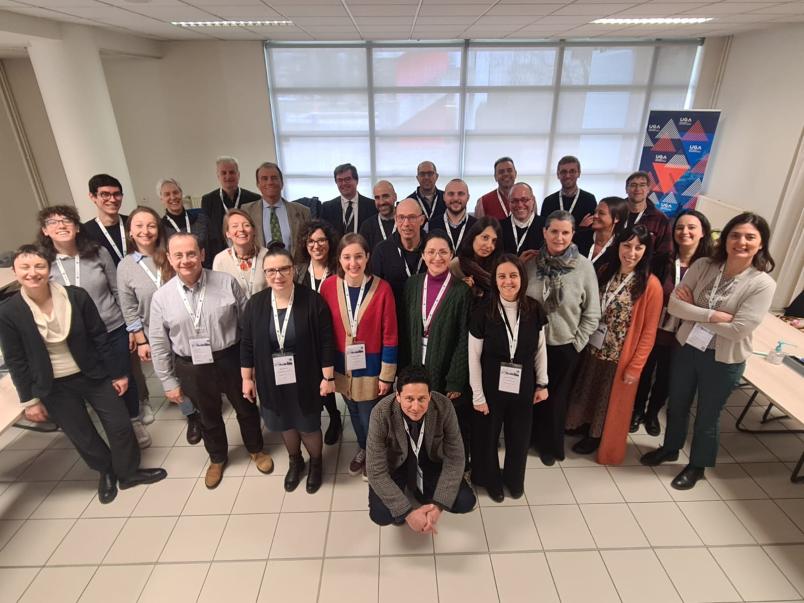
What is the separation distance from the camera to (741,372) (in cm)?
278

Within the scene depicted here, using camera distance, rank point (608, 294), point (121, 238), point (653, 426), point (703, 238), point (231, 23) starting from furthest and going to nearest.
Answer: point (231, 23)
point (653, 426)
point (121, 238)
point (703, 238)
point (608, 294)

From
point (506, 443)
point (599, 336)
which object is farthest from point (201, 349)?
point (599, 336)

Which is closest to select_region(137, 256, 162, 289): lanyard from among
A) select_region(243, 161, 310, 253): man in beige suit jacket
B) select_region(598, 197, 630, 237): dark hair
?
select_region(243, 161, 310, 253): man in beige suit jacket

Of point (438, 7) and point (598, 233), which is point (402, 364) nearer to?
point (598, 233)

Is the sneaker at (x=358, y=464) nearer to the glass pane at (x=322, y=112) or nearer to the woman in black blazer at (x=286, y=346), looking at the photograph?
the woman in black blazer at (x=286, y=346)

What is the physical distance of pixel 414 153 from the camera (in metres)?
7.87

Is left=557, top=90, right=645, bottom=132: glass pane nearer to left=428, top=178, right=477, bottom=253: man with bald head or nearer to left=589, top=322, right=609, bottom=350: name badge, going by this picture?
left=428, top=178, right=477, bottom=253: man with bald head

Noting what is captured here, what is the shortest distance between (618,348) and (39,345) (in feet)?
12.2

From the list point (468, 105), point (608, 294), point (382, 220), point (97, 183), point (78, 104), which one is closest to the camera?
point (608, 294)

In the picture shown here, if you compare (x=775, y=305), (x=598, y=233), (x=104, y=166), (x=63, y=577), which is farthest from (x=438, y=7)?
(x=775, y=305)

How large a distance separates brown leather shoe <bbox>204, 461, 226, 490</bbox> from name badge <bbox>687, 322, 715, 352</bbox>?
3.50 meters

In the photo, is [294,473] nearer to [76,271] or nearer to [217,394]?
[217,394]

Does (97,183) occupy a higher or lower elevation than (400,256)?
higher

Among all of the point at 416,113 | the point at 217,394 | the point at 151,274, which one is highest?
the point at 416,113
